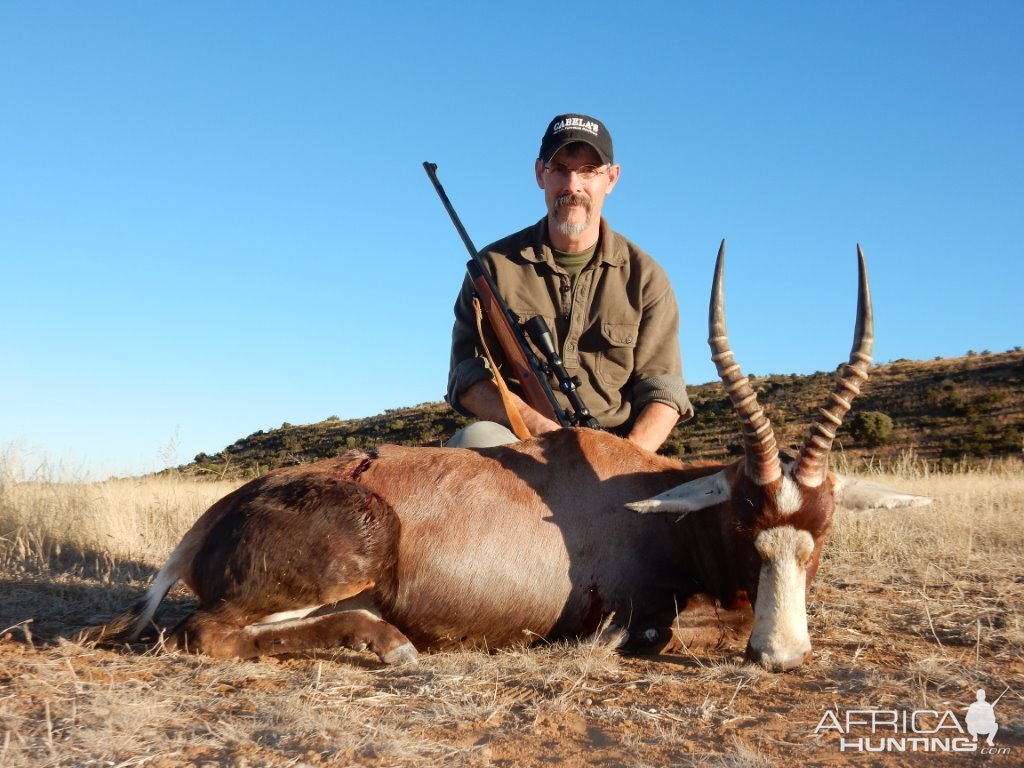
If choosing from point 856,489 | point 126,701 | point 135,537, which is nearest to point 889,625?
point 856,489

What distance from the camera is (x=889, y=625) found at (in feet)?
17.2

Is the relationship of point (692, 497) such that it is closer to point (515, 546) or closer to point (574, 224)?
point (515, 546)

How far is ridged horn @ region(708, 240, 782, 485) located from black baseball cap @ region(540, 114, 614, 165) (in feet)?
9.92

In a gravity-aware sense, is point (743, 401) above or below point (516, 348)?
below

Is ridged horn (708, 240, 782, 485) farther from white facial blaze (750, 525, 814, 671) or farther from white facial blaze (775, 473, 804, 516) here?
white facial blaze (750, 525, 814, 671)

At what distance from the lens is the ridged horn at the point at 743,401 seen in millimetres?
4363

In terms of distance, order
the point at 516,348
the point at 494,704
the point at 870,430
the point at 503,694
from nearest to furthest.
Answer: the point at 494,704
the point at 503,694
the point at 516,348
the point at 870,430

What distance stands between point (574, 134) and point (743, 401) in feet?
11.3

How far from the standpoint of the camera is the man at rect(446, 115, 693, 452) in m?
7.08

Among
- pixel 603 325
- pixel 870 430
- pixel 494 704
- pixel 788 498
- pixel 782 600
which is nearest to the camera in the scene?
pixel 494 704

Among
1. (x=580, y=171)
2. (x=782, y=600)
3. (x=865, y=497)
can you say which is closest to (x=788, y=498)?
(x=782, y=600)

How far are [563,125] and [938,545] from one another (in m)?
4.75

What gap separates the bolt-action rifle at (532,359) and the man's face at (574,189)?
758mm

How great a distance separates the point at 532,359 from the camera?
6727 millimetres
